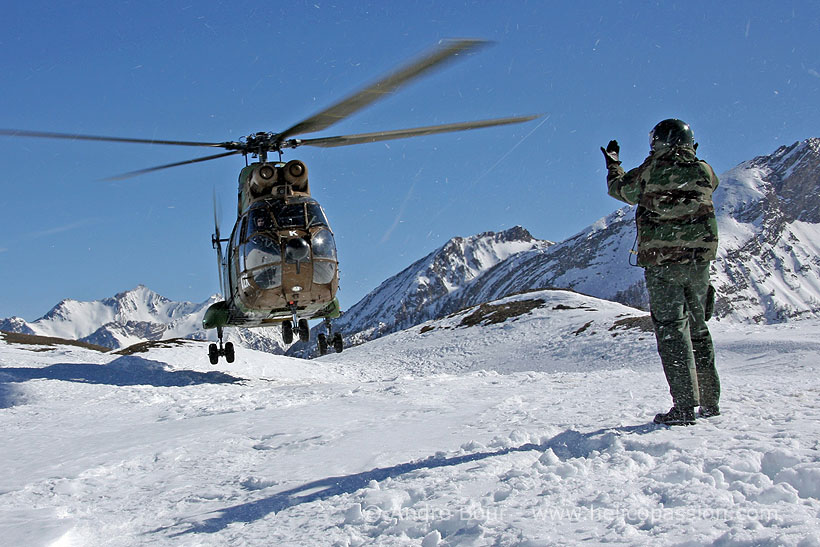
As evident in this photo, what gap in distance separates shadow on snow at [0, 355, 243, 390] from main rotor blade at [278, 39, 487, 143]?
6778 mm

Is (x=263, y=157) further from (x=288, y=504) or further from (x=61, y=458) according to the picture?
A: (x=288, y=504)

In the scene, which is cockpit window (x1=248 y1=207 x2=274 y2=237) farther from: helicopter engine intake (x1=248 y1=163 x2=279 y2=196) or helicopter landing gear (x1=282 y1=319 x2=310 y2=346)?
helicopter landing gear (x1=282 y1=319 x2=310 y2=346)

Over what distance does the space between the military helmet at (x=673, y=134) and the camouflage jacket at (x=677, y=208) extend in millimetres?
69

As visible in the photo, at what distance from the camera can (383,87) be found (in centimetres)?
761

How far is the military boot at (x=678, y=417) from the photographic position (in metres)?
4.94

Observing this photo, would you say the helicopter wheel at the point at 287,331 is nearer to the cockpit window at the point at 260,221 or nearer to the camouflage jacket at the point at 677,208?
the cockpit window at the point at 260,221

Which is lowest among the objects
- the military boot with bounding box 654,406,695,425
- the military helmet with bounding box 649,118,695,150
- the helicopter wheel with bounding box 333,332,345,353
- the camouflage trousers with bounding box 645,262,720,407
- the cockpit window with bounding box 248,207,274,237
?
the military boot with bounding box 654,406,695,425

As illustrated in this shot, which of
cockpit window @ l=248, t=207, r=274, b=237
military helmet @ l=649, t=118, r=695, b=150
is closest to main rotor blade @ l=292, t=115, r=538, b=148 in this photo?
cockpit window @ l=248, t=207, r=274, b=237

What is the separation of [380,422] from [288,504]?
2.64 meters

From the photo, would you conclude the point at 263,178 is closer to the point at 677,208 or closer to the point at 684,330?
the point at 677,208

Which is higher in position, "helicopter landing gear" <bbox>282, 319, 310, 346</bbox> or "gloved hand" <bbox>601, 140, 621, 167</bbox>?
"gloved hand" <bbox>601, 140, 621, 167</bbox>

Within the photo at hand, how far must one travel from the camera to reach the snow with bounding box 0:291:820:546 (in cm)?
310

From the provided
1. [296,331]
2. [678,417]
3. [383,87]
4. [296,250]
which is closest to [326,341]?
[296,331]

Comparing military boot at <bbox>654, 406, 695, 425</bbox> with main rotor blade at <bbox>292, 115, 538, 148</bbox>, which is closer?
military boot at <bbox>654, 406, 695, 425</bbox>
